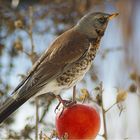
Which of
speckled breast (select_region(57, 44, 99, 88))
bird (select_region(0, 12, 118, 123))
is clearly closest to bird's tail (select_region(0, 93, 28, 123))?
bird (select_region(0, 12, 118, 123))

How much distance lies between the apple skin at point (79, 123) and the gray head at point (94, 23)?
1.32 ft

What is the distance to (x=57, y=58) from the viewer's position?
183 centimetres

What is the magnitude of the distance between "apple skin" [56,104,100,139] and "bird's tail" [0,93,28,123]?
13cm

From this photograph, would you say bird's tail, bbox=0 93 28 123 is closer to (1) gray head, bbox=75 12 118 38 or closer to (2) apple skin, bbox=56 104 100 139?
(2) apple skin, bbox=56 104 100 139

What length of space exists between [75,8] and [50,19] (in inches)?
7.1

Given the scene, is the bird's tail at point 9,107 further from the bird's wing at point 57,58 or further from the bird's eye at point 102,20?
the bird's eye at point 102,20

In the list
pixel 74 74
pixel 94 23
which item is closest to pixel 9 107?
pixel 74 74

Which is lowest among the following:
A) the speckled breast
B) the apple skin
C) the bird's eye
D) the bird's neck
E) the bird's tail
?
the apple skin

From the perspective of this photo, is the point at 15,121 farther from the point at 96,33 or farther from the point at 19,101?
the point at 19,101

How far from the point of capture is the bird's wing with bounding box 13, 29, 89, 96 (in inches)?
68.5

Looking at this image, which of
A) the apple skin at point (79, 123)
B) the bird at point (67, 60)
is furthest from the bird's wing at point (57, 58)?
the apple skin at point (79, 123)

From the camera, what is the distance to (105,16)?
1.81 m

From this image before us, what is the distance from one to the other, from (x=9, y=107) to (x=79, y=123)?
21cm

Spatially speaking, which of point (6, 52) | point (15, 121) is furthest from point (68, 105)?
point (6, 52)
